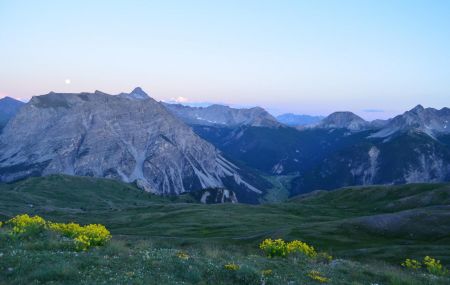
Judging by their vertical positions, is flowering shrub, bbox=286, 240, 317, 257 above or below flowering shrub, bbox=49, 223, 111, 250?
below

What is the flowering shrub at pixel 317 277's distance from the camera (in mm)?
23709

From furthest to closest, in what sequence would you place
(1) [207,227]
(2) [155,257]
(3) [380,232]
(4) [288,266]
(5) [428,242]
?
(1) [207,227], (3) [380,232], (5) [428,242], (4) [288,266], (2) [155,257]

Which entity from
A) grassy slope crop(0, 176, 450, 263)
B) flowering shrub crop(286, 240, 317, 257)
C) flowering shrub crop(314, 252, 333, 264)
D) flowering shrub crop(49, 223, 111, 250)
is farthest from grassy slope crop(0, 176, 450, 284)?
flowering shrub crop(314, 252, 333, 264)

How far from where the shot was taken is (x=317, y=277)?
78.7 feet

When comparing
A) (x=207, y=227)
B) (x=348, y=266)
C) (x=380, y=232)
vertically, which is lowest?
(x=207, y=227)

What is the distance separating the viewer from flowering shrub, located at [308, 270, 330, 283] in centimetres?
2371

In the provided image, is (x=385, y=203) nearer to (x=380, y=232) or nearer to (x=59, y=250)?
(x=380, y=232)

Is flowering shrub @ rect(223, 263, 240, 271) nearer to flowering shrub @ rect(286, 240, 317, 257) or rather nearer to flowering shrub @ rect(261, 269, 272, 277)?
flowering shrub @ rect(261, 269, 272, 277)

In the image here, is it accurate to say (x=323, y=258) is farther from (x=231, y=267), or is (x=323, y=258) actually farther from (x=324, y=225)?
(x=324, y=225)

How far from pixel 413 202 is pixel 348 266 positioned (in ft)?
477

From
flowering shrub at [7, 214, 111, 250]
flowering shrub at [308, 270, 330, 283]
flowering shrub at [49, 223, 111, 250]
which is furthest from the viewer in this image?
flowering shrub at [7, 214, 111, 250]

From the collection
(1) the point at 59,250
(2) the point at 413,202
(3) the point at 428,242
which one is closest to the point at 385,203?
(2) the point at 413,202

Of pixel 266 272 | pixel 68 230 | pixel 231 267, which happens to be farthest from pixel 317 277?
pixel 68 230

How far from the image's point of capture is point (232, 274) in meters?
22.7
